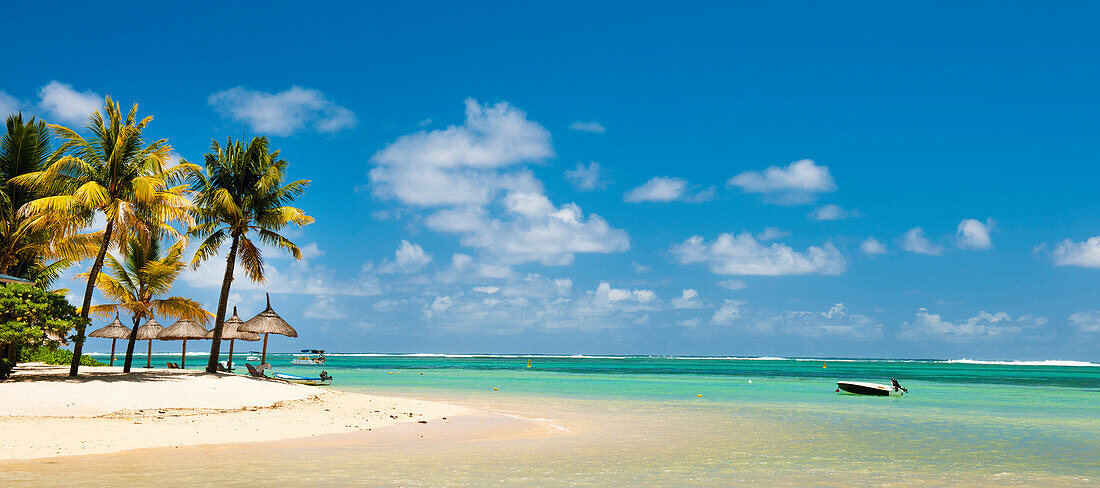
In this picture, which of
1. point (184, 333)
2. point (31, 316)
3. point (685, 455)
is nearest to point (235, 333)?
point (184, 333)

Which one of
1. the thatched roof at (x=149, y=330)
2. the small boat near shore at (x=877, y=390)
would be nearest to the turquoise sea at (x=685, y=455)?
the small boat near shore at (x=877, y=390)

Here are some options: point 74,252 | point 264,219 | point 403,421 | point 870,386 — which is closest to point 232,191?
point 264,219

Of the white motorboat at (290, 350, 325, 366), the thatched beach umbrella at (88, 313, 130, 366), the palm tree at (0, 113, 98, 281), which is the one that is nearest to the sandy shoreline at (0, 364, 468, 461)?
the palm tree at (0, 113, 98, 281)

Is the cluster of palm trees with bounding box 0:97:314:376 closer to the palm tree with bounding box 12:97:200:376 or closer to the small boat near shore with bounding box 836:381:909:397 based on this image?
the palm tree with bounding box 12:97:200:376

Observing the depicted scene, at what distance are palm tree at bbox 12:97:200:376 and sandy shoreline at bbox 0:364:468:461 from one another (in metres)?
3.59

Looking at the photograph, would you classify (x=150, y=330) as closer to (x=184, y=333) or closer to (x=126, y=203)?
→ (x=184, y=333)

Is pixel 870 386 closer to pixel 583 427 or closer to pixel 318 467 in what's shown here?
pixel 583 427

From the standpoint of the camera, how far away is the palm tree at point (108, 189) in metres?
21.9

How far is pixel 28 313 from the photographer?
20.6 metres

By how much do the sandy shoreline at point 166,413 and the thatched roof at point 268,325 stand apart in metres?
9.78

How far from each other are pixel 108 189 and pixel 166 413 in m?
8.58

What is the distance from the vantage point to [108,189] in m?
23.0

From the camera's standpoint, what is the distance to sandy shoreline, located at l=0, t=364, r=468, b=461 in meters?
14.1

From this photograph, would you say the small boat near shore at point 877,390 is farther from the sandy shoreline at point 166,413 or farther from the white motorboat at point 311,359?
the white motorboat at point 311,359
